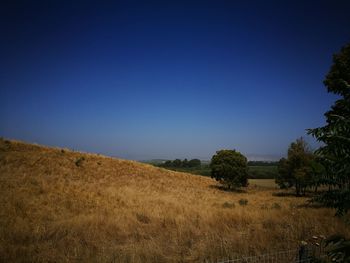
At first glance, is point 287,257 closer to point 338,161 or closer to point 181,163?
point 338,161

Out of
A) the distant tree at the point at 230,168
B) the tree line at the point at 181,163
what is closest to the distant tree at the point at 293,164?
the distant tree at the point at 230,168

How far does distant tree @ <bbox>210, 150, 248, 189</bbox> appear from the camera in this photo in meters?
39.5

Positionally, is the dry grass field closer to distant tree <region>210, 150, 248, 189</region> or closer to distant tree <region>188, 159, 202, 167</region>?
distant tree <region>210, 150, 248, 189</region>

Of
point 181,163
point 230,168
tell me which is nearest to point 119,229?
point 230,168

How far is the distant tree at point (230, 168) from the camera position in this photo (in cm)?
3947

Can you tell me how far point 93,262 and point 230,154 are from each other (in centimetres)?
3604

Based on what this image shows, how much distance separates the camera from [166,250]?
8.20 meters

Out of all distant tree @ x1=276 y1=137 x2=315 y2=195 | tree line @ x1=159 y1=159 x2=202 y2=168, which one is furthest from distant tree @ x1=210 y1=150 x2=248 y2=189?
tree line @ x1=159 y1=159 x2=202 y2=168

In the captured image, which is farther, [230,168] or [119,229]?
[230,168]

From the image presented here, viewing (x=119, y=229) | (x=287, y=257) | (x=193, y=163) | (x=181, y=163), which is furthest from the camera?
(x=193, y=163)

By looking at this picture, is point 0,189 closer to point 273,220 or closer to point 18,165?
point 18,165

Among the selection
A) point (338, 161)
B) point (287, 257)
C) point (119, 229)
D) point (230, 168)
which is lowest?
point (119, 229)

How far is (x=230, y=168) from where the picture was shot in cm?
3950

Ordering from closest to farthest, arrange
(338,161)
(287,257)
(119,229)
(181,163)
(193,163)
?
(338,161), (287,257), (119,229), (181,163), (193,163)
